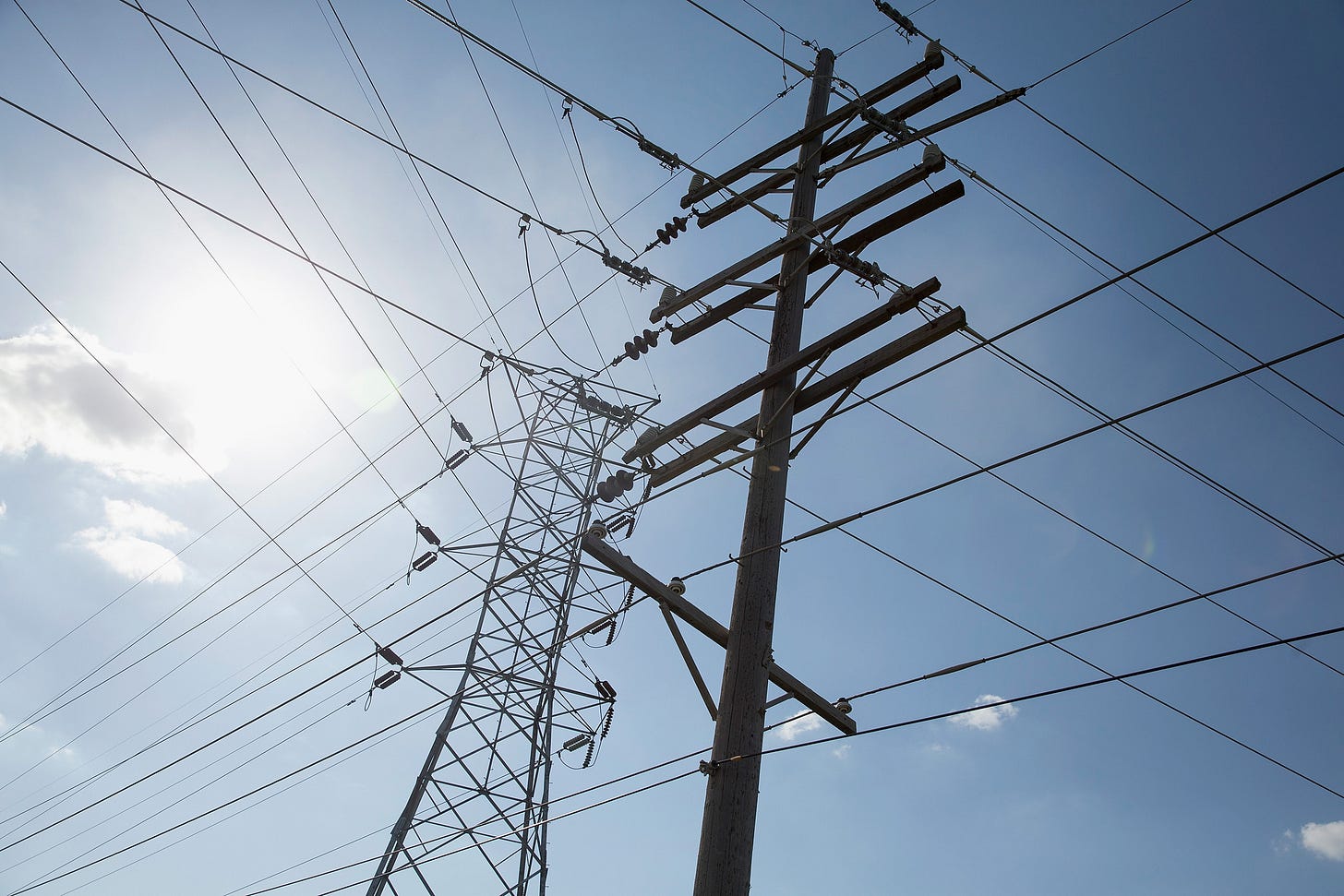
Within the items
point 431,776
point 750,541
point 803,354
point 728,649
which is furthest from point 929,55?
point 431,776

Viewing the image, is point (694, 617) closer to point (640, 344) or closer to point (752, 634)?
point (752, 634)

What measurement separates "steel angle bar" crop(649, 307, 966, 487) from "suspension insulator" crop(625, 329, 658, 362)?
8.06ft

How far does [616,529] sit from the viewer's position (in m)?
12.6

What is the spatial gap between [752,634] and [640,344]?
4.84m

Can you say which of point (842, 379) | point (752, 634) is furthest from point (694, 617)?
point (842, 379)

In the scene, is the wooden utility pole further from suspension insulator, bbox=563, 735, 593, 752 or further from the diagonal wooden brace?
suspension insulator, bbox=563, 735, 593, 752

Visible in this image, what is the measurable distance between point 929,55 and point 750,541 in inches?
220

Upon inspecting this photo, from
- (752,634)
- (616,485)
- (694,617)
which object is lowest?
(752,634)

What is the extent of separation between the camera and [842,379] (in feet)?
22.9

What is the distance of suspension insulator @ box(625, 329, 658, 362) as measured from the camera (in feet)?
33.1

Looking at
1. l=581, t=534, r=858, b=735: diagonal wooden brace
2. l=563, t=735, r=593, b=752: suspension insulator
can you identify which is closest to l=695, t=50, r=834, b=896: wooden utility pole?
l=581, t=534, r=858, b=735: diagonal wooden brace

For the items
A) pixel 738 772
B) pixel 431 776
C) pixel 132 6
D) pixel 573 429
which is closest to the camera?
pixel 738 772

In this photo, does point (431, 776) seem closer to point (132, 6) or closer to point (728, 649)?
point (728, 649)

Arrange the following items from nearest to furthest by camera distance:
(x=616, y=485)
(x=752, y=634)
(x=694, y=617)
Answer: (x=752, y=634), (x=694, y=617), (x=616, y=485)
